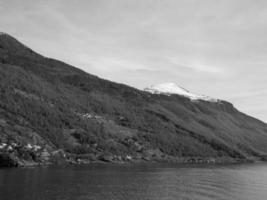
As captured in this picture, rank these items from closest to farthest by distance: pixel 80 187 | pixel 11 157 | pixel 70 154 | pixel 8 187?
pixel 8 187 < pixel 80 187 < pixel 11 157 < pixel 70 154

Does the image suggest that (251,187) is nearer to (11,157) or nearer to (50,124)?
(11,157)

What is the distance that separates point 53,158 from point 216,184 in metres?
71.3

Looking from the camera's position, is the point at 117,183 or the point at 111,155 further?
the point at 111,155

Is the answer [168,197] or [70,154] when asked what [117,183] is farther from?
[70,154]

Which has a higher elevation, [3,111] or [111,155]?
[3,111]

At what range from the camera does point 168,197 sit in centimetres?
8450

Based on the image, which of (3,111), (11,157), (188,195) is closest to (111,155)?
(3,111)

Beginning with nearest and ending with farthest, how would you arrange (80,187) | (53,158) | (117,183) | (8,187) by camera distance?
1. (8,187)
2. (80,187)
3. (117,183)
4. (53,158)

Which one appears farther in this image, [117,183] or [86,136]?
[86,136]

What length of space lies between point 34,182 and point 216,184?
46924mm

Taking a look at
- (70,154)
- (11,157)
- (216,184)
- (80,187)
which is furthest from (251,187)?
(70,154)

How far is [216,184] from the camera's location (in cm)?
10869

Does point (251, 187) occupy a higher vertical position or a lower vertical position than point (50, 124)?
lower

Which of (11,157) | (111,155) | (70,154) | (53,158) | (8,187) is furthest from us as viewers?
(111,155)
